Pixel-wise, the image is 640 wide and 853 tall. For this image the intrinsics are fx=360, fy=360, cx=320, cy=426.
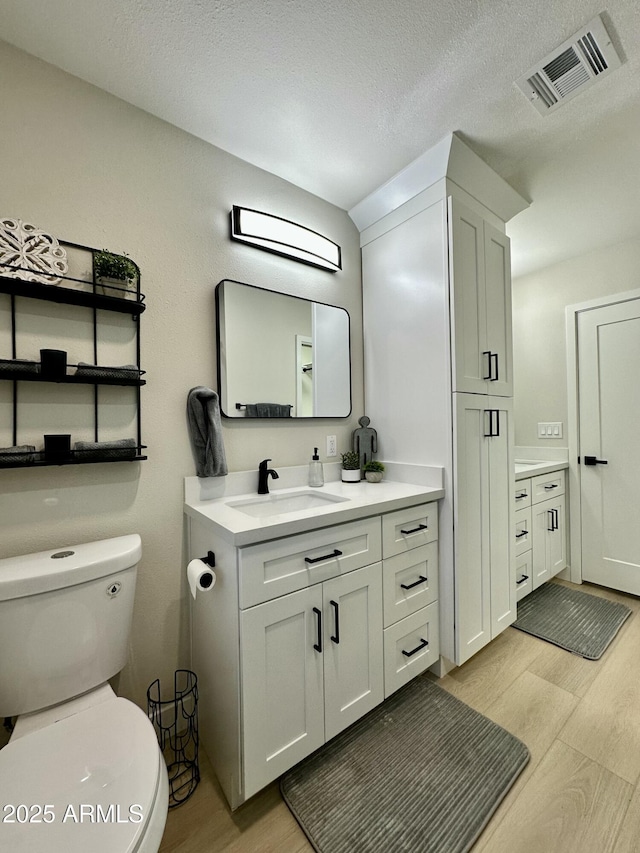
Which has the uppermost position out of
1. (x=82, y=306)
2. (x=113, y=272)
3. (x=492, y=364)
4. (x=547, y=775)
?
(x=113, y=272)

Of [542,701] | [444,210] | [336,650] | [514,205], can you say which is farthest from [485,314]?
[542,701]

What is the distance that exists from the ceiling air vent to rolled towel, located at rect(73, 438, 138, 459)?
1964 millimetres

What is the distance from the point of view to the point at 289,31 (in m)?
1.17

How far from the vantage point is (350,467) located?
1.92 meters

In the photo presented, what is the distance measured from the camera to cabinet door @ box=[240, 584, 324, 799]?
108cm

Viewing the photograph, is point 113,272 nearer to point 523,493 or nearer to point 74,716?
point 74,716

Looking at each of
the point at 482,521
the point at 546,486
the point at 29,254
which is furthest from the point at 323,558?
the point at 546,486

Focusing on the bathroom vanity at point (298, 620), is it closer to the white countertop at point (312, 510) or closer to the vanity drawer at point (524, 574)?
the white countertop at point (312, 510)

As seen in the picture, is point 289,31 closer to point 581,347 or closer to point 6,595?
point 6,595

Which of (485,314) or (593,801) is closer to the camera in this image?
(593,801)

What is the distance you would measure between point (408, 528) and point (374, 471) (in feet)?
1.32

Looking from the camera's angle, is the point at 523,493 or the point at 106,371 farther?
the point at 523,493

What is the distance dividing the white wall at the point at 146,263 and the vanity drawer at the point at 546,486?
5.66 ft

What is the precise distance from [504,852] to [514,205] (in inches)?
104
